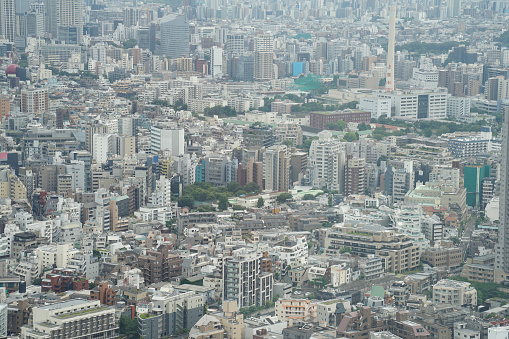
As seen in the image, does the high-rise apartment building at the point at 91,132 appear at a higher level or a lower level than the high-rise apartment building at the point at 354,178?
higher

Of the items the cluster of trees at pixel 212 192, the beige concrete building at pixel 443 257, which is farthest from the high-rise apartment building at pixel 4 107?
the beige concrete building at pixel 443 257

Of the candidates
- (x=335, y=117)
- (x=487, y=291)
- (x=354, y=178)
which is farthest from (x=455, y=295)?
(x=335, y=117)

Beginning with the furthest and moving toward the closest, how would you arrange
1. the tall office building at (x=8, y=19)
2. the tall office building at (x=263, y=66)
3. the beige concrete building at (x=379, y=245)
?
the tall office building at (x=8, y=19) < the tall office building at (x=263, y=66) < the beige concrete building at (x=379, y=245)

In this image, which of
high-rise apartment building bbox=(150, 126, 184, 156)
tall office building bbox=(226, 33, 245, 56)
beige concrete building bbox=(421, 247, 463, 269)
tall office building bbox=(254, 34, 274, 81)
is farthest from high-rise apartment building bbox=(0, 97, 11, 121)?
tall office building bbox=(226, 33, 245, 56)

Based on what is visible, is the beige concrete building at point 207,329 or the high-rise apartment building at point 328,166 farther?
the high-rise apartment building at point 328,166

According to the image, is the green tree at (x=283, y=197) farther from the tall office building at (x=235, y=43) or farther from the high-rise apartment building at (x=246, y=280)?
the tall office building at (x=235, y=43)

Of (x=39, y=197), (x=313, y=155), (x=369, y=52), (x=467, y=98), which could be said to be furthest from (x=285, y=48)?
(x=39, y=197)

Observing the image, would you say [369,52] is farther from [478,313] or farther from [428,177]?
[478,313]
